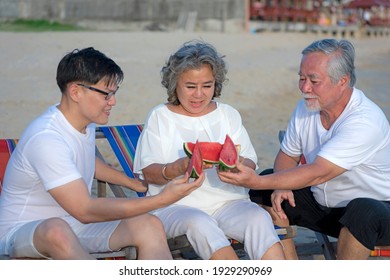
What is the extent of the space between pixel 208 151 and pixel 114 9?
34998mm

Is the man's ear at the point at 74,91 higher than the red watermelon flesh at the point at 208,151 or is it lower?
higher

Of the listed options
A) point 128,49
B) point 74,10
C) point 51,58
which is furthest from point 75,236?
A: point 74,10

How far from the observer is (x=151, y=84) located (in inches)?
598

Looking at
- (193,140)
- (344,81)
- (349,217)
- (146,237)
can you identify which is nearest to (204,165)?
(193,140)

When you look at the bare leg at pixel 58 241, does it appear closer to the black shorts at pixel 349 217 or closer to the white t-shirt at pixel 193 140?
the white t-shirt at pixel 193 140

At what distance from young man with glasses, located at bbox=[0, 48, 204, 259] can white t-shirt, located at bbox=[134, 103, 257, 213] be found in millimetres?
501

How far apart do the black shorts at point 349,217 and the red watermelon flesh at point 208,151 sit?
2.63 ft

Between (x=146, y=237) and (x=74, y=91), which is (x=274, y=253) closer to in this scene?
(x=146, y=237)

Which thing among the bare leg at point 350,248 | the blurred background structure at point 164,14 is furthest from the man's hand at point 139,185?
the blurred background structure at point 164,14

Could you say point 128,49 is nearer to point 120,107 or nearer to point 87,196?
point 120,107

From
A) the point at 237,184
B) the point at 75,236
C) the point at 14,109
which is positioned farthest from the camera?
the point at 14,109

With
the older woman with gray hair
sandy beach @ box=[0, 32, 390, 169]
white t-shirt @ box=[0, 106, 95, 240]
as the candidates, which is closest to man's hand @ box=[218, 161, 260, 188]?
the older woman with gray hair

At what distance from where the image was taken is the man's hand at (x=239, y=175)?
413 centimetres
